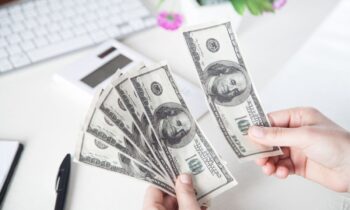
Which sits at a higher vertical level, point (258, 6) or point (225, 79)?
point (258, 6)

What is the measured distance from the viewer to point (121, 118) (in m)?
0.60

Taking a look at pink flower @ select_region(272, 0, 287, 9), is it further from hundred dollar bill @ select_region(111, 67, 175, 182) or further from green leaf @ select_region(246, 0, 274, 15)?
hundred dollar bill @ select_region(111, 67, 175, 182)

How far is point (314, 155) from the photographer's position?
641 mm

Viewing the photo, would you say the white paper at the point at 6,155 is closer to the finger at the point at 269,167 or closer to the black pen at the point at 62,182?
the black pen at the point at 62,182

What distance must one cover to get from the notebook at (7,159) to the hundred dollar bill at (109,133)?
16 centimetres

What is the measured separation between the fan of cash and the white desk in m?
0.05

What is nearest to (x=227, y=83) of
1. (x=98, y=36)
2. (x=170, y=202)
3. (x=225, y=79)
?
(x=225, y=79)

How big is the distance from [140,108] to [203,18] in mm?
287

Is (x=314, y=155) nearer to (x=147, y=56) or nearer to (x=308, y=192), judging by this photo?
(x=308, y=192)

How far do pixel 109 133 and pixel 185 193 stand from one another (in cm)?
14

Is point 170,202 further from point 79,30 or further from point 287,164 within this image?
point 79,30

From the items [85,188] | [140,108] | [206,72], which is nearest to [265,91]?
[206,72]

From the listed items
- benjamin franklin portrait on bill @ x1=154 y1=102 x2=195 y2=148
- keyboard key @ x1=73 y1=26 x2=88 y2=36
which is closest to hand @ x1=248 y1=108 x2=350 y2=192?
benjamin franklin portrait on bill @ x1=154 y1=102 x2=195 y2=148

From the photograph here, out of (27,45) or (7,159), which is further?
(27,45)
